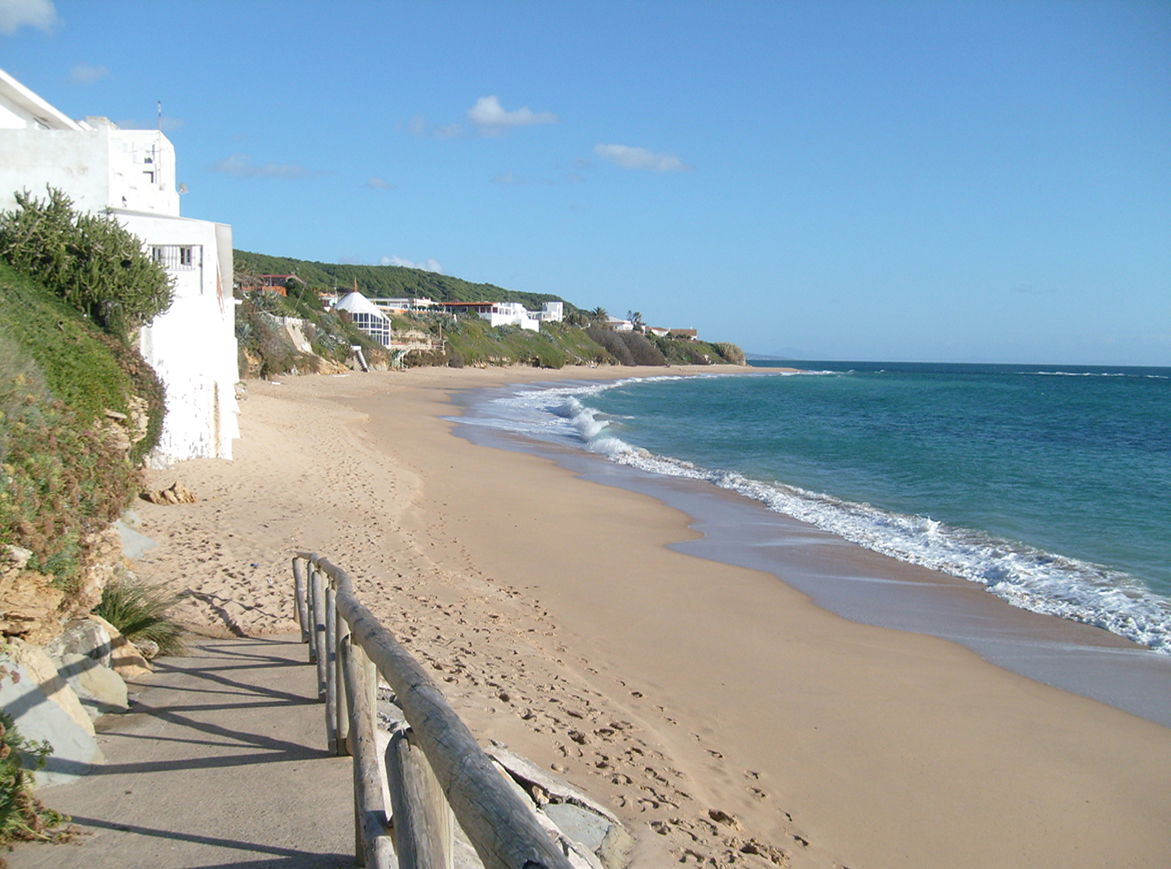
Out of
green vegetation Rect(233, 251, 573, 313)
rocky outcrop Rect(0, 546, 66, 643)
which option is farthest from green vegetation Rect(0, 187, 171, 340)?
green vegetation Rect(233, 251, 573, 313)

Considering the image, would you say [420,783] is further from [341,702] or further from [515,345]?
[515,345]

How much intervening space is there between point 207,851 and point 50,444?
4720mm

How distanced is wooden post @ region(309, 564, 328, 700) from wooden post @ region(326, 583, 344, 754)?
6cm

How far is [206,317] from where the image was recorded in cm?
1533

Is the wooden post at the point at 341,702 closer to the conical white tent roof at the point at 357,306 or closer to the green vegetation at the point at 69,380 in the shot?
the green vegetation at the point at 69,380

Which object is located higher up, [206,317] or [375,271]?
[375,271]

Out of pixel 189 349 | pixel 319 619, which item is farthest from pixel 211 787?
pixel 189 349

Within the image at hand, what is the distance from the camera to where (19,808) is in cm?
366

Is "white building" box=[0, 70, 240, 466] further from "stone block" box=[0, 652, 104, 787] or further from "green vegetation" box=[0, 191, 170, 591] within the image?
"stone block" box=[0, 652, 104, 787]

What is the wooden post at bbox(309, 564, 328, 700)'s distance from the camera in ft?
17.7

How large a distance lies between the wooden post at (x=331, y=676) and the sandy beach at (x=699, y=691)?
4.30ft

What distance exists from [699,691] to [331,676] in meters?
4.02

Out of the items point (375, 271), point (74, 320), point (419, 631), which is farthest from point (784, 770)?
point (375, 271)

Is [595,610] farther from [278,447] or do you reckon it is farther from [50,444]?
[278,447]
